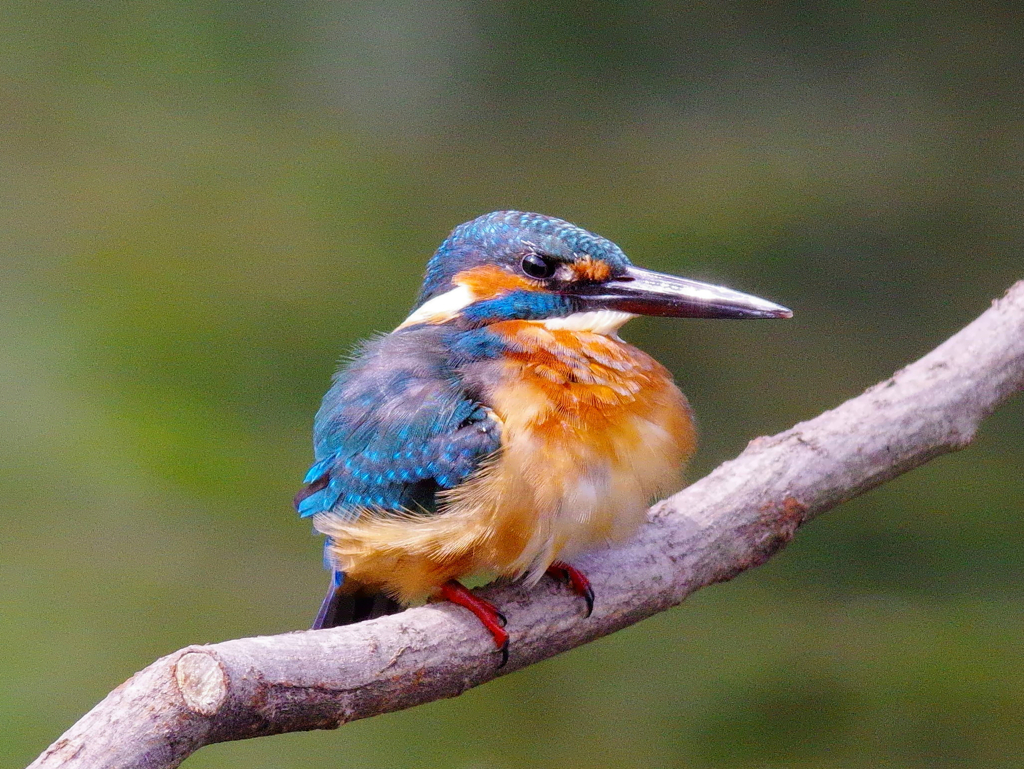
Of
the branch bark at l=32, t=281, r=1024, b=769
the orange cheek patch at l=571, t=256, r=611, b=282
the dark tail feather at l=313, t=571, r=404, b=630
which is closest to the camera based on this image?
the branch bark at l=32, t=281, r=1024, b=769

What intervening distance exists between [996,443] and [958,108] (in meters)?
0.84

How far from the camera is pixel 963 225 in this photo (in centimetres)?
268

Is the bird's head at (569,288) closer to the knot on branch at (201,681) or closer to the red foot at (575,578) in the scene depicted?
the red foot at (575,578)

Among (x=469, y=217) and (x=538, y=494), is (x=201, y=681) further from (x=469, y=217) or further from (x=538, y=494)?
(x=469, y=217)

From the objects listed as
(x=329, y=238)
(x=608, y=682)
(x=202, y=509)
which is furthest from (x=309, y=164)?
(x=608, y=682)

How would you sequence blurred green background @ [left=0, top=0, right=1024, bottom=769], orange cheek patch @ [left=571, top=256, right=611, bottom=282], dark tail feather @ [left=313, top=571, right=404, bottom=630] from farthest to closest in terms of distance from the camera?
blurred green background @ [left=0, top=0, right=1024, bottom=769], dark tail feather @ [left=313, top=571, right=404, bottom=630], orange cheek patch @ [left=571, top=256, right=611, bottom=282]

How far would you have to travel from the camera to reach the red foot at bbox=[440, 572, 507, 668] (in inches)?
50.4

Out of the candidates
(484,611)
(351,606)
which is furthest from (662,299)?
(351,606)

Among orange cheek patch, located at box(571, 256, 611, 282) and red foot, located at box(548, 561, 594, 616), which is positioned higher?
orange cheek patch, located at box(571, 256, 611, 282)

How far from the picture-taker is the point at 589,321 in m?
1.47

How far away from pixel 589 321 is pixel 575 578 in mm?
346

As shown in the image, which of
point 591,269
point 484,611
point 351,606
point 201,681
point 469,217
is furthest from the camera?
point 469,217

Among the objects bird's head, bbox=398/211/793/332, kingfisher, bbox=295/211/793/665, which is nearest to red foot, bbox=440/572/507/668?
kingfisher, bbox=295/211/793/665

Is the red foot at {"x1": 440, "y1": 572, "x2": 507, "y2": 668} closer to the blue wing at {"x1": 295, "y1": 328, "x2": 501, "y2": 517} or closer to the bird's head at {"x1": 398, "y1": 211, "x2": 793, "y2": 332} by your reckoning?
the blue wing at {"x1": 295, "y1": 328, "x2": 501, "y2": 517}
